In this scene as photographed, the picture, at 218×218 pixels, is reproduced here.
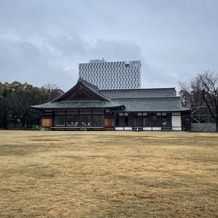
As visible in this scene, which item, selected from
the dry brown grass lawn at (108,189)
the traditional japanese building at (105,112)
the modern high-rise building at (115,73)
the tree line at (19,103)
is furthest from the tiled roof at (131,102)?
the modern high-rise building at (115,73)

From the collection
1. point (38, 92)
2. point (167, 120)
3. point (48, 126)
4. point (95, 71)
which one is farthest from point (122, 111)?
point (95, 71)

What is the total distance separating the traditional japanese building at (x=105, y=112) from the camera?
40.0m

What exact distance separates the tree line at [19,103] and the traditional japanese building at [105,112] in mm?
7373

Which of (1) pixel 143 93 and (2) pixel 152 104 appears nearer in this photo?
(2) pixel 152 104

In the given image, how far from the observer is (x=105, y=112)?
4084cm

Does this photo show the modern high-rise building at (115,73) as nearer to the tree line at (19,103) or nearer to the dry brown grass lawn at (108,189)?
the tree line at (19,103)

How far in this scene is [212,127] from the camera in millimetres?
40375

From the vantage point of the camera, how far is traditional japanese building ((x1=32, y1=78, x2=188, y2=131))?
131 feet

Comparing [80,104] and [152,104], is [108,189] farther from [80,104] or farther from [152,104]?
[152,104]

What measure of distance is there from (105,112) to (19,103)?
16.0 metres

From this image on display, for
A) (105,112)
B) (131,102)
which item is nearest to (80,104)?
(105,112)

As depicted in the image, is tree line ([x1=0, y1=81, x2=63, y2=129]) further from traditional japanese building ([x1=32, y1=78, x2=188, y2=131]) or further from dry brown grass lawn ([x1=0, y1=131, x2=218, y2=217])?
dry brown grass lawn ([x1=0, y1=131, x2=218, y2=217])

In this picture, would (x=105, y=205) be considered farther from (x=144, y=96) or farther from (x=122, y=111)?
(x=144, y=96)

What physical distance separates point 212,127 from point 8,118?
33377 mm
